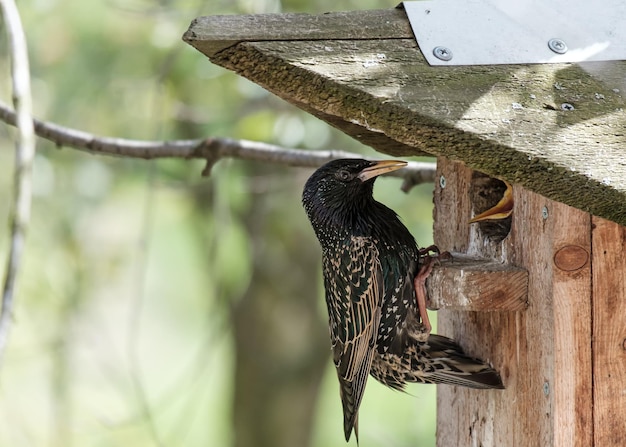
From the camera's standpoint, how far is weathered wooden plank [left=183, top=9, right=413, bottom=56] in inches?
77.5

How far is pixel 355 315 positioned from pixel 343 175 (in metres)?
0.47

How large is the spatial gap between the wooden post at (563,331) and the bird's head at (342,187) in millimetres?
469

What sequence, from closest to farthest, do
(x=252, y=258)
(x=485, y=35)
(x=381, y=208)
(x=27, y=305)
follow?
1. (x=485, y=35)
2. (x=381, y=208)
3. (x=252, y=258)
4. (x=27, y=305)

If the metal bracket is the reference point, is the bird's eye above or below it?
below

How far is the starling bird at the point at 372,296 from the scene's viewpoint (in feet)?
9.00

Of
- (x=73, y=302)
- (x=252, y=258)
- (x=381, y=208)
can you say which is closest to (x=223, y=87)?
(x=252, y=258)

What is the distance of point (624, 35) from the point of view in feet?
7.43

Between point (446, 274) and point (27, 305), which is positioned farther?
point (27, 305)

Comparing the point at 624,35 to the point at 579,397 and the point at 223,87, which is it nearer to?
the point at 579,397

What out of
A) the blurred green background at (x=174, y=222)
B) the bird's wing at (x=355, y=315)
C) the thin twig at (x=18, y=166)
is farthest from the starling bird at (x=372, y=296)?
the blurred green background at (x=174, y=222)

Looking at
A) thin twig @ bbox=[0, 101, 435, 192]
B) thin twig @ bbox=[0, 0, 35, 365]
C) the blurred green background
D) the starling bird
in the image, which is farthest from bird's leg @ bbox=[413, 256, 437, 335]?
the blurred green background

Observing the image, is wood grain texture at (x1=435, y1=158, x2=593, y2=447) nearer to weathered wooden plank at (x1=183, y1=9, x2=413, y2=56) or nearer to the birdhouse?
the birdhouse

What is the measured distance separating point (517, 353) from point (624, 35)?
→ 91cm

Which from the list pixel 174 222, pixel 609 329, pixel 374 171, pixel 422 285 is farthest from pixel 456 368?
pixel 174 222
